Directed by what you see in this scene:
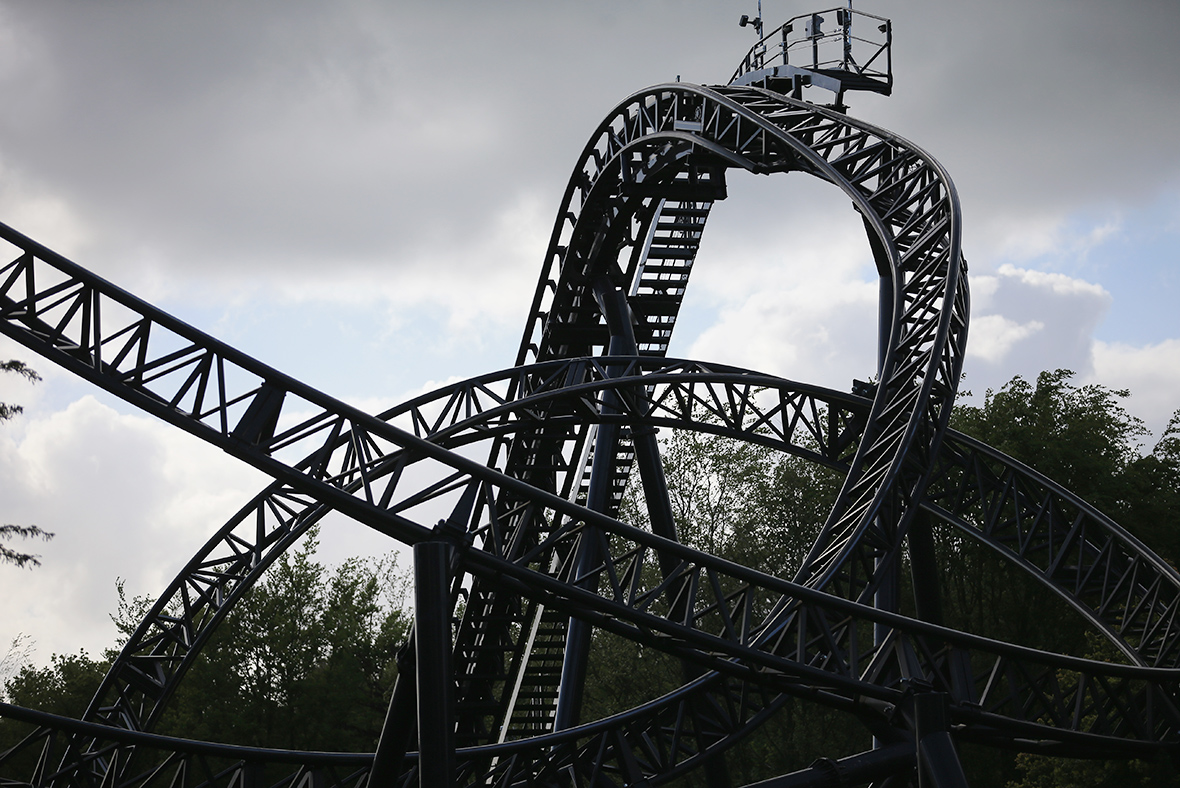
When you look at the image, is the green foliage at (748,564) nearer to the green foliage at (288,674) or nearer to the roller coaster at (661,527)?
the green foliage at (288,674)

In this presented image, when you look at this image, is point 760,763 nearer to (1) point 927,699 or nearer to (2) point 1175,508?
(2) point 1175,508

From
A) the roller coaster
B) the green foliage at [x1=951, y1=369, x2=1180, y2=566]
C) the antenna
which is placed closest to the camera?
the roller coaster

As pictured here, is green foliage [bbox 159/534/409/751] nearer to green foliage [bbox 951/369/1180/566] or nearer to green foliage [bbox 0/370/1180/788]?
green foliage [bbox 0/370/1180/788]

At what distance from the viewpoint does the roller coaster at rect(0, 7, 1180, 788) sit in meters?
8.26

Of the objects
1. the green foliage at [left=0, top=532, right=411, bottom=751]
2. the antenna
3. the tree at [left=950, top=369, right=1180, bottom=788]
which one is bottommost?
the green foliage at [left=0, top=532, right=411, bottom=751]

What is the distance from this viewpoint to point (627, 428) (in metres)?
17.2

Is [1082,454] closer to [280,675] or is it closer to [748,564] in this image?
[748,564]

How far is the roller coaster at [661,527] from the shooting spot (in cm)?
826

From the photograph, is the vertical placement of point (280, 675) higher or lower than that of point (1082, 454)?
lower

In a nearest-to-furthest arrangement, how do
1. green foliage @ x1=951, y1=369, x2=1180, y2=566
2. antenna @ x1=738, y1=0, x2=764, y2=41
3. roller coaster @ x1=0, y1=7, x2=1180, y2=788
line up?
roller coaster @ x1=0, y1=7, x2=1180, y2=788
antenna @ x1=738, y1=0, x2=764, y2=41
green foliage @ x1=951, y1=369, x2=1180, y2=566

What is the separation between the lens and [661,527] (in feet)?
47.3

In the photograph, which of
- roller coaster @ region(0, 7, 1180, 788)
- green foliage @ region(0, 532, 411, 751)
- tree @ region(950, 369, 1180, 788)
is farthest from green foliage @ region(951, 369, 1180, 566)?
green foliage @ region(0, 532, 411, 751)

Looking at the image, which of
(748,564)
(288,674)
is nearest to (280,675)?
(288,674)

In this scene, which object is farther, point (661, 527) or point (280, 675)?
point (280, 675)
